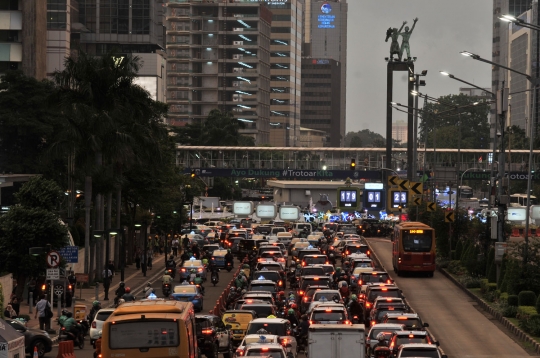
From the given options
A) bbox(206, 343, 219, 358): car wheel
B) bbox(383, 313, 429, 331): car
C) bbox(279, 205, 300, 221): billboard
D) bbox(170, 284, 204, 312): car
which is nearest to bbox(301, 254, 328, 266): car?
bbox(170, 284, 204, 312): car

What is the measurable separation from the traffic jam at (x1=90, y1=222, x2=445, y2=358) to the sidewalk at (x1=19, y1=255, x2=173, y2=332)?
2050mm

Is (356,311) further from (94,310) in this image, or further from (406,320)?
(94,310)

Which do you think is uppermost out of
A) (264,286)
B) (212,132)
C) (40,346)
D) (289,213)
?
(212,132)

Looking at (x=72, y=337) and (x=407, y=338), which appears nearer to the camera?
(x=407, y=338)

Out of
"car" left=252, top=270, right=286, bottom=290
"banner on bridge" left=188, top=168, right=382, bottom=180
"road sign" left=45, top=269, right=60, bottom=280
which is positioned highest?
"banner on bridge" left=188, top=168, right=382, bottom=180

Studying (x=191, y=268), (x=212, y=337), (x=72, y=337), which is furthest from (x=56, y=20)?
(x=212, y=337)

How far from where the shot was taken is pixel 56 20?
125 m

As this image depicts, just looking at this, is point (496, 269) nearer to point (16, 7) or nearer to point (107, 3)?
point (16, 7)

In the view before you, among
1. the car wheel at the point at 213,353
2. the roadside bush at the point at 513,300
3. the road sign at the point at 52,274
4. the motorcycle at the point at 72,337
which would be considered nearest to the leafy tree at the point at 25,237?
the road sign at the point at 52,274

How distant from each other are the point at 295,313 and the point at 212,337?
991cm

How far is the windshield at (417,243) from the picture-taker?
60500mm

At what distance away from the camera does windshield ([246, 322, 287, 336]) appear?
1228 inches

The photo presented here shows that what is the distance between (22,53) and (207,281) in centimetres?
4346

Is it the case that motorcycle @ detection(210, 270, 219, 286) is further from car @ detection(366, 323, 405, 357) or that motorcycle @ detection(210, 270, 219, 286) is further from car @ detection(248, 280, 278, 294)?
car @ detection(366, 323, 405, 357)
